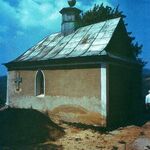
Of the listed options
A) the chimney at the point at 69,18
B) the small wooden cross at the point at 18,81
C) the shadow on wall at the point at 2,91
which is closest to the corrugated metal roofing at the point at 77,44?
the chimney at the point at 69,18

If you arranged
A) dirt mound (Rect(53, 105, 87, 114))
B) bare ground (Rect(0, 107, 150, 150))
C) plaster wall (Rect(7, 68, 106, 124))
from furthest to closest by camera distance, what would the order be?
dirt mound (Rect(53, 105, 87, 114)) < plaster wall (Rect(7, 68, 106, 124)) < bare ground (Rect(0, 107, 150, 150))

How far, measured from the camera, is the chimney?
19.6 metres

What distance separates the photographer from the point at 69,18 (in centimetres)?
2031

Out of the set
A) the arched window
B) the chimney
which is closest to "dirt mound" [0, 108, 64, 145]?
the arched window

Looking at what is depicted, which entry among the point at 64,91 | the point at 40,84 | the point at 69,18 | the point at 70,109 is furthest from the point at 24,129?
the point at 69,18

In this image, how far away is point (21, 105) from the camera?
62.2ft

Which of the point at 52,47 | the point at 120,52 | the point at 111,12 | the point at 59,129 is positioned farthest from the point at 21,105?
the point at 111,12

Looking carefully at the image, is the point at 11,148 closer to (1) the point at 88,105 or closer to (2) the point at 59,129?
(2) the point at 59,129

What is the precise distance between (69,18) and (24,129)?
10003mm

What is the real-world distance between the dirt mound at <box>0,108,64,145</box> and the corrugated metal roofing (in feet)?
12.8

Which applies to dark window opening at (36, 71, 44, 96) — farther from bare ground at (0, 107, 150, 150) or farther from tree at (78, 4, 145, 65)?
tree at (78, 4, 145, 65)

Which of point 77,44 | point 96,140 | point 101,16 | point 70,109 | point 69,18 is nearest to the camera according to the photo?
point 96,140

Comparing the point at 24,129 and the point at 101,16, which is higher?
the point at 101,16

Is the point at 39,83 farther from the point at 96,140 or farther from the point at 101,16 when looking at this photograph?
the point at 101,16
